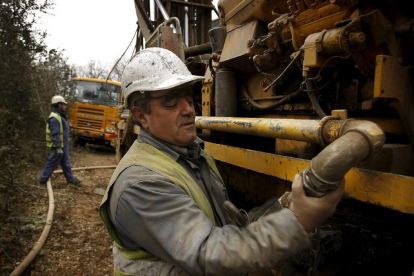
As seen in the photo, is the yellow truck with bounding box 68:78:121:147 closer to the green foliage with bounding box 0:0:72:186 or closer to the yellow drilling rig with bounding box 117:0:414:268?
the green foliage with bounding box 0:0:72:186

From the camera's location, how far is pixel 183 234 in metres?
1.18

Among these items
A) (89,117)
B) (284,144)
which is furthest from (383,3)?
(89,117)

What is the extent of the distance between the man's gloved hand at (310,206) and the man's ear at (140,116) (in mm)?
818

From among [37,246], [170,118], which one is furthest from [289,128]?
[37,246]

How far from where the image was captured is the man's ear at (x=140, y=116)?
1.65 metres

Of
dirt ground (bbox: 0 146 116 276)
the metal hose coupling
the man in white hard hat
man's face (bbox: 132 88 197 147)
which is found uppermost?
man's face (bbox: 132 88 197 147)

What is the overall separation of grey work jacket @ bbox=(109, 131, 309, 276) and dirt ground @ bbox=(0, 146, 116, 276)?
2764 millimetres

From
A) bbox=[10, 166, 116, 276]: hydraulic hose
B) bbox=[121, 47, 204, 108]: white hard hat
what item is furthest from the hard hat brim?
bbox=[10, 166, 116, 276]: hydraulic hose

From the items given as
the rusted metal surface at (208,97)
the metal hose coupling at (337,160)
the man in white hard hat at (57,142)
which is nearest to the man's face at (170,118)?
the metal hose coupling at (337,160)

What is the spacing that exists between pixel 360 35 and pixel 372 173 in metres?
0.70

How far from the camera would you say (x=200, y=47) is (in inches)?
195

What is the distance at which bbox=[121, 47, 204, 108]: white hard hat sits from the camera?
157 cm

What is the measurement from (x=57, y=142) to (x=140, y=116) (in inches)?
229

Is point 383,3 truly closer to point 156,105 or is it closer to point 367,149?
point 367,149
